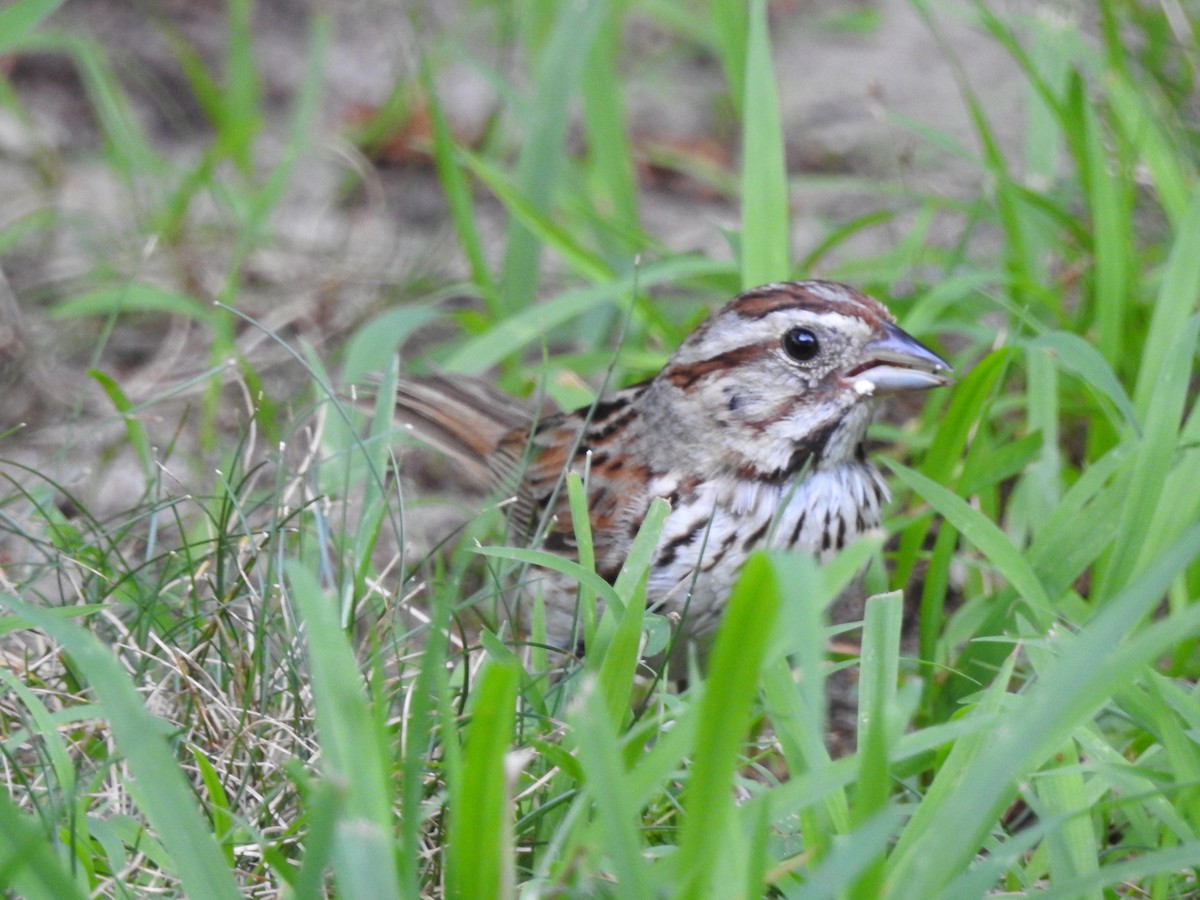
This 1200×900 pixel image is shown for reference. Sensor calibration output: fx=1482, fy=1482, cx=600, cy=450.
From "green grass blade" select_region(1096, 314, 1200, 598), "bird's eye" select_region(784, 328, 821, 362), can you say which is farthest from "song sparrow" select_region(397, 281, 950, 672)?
"green grass blade" select_region(1096, 314, 1200, 598)

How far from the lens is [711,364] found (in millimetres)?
3160

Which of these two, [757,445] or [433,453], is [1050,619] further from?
[433,453]

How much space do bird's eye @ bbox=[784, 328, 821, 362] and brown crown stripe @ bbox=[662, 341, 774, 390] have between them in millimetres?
40

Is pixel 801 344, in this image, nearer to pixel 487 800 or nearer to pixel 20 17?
pixel 487 800

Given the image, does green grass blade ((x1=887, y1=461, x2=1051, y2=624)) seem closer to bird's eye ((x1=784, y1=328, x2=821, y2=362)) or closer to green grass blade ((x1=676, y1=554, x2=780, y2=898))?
bird's eye ((x1=784, y1=328, x2=821, y2=362))

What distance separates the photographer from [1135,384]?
11.9 ft

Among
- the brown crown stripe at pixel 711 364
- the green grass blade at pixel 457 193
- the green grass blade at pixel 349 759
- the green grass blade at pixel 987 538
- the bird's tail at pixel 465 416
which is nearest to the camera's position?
the green grass blade at pixel 349 759

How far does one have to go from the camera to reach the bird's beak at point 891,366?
296 centimetres

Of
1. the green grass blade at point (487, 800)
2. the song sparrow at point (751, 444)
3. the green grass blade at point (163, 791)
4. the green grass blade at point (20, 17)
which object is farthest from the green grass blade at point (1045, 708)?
the green grass blade at point (20, 17)

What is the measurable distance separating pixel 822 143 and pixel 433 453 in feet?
7.44

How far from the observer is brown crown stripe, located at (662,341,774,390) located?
3074 millimetres

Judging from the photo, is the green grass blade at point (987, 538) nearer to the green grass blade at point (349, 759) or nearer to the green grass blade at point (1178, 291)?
the green grass blade at point (1178, 291)

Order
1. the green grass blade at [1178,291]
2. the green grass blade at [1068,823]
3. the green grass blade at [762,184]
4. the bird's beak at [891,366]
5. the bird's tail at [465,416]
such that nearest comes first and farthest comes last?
the green grass blade at [1068,823] < the bird's beak at [891,366] < the green grass blade at [1178,291] < the green grass blade at [762,184] < the bird's tail at [465,416]

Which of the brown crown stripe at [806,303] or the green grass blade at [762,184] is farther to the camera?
the green grass blade at [762,184]
